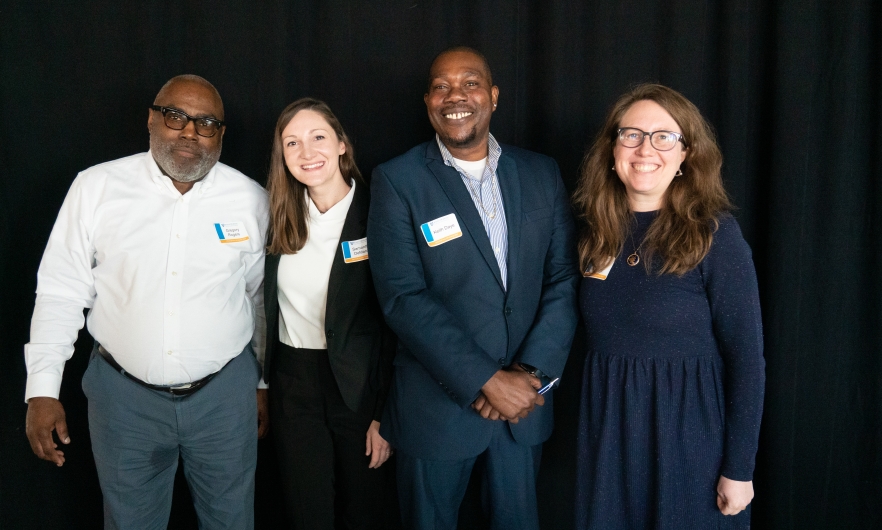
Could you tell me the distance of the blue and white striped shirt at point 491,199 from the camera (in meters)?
2.01

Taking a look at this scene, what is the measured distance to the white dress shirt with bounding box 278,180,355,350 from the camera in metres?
2.15

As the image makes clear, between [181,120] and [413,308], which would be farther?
[181,120]

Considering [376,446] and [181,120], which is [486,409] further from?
[181,120]

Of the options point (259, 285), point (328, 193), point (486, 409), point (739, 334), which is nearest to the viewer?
point (739, 334)

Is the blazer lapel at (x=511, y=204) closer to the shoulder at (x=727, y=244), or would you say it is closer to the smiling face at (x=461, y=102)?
the smiling face at (x=461, y=102)

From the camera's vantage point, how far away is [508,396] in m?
1.83

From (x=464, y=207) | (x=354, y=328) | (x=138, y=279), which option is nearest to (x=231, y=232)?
(x=138, y=279)

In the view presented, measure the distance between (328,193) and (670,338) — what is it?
127cm

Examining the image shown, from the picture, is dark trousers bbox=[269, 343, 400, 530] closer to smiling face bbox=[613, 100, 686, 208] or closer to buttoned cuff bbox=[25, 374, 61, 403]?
buttoned cuff bbox=[25, 374, 61, 403]

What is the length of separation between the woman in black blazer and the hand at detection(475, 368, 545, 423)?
1.68ft

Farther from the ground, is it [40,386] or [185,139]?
[185,139]

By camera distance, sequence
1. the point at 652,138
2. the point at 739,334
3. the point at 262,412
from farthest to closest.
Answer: the point at 262,412 → the point at 652,138 → the point at 739,334

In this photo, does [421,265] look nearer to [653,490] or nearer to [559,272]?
[559,272]

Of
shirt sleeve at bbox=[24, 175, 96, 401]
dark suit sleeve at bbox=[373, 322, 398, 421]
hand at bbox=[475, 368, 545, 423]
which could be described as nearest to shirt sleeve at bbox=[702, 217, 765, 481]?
hand at bbox=[475, 368, 545, 423]
